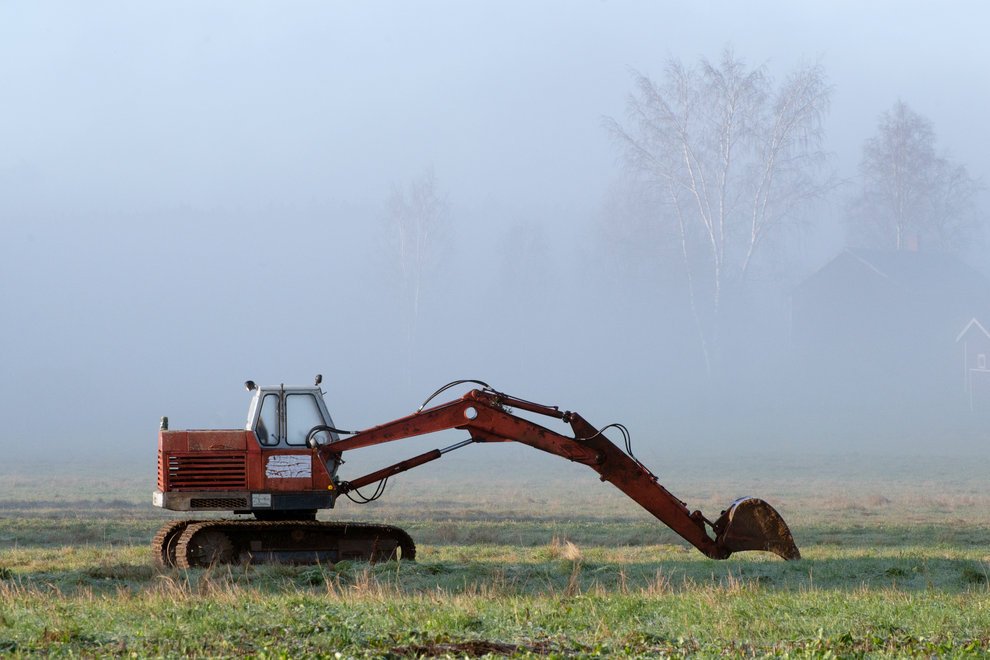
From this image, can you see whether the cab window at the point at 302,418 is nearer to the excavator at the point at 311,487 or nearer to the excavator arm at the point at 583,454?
the excavator at the point at 311,487

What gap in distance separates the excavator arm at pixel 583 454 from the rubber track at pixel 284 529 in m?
0.58

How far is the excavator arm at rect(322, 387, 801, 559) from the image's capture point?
14.1 metres

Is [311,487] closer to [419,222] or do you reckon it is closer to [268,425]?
[268,425]

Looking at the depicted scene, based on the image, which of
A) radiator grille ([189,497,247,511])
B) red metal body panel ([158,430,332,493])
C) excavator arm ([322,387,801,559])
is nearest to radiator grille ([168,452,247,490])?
red metal body panel ([158,430,332,493])

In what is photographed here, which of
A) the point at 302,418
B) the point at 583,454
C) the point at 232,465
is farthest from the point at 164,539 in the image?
the point at 583,454

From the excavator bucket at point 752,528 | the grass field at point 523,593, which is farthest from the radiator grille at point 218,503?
the excavator bucket at point 752,528

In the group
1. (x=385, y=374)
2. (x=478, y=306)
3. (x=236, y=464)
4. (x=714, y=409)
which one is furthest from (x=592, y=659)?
(x=478, y=306)

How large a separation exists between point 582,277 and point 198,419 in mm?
47415

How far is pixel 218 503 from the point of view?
14711mm

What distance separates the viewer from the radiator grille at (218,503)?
14.7m

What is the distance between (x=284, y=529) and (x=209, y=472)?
4.49 feet

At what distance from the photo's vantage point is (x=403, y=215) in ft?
248

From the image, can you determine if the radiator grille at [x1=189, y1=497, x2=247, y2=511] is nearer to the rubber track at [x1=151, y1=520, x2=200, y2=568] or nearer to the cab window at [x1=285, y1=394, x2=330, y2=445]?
the rubber track at [x1=151, y1=520, x2=200, y2=568]

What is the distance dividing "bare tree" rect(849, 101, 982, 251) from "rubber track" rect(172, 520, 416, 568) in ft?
209
